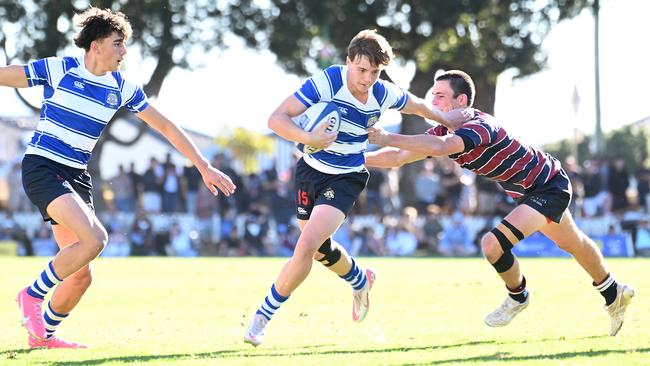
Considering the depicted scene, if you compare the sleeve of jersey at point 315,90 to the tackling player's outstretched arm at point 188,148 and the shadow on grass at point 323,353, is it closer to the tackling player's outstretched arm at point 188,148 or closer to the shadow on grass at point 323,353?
the tackling player's outstretched arm at point 188,148

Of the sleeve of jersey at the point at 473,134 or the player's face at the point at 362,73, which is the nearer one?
the player's face at the point at 362,73

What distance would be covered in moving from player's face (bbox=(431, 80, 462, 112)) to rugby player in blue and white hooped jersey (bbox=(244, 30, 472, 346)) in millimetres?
236

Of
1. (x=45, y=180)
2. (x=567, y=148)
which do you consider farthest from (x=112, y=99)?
(x=567, y=148)

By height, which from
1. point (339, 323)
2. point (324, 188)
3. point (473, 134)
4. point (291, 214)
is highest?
point (473, 134)

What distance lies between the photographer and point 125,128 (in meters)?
53.8

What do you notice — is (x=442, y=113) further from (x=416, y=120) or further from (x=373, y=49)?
(x=416, y=120)

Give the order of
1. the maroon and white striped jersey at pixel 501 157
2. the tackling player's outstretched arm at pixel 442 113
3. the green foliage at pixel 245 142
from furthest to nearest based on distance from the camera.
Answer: the green foliage at pixel 245 142 → the tackling player's outstretched arm at pixel 442 113 → the maroon and white striped jersey at pixel 501 157

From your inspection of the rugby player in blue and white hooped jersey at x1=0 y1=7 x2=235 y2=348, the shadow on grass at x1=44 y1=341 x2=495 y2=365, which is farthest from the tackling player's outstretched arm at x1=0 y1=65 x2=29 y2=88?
the shadow on grass at x1=44 y1=341 x2=495 y2=365

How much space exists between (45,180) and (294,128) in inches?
69.9

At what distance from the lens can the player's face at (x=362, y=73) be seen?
26.1ft

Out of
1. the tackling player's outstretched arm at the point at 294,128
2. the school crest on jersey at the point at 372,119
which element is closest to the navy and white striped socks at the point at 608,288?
the school crest on jersey at the point at 372,119

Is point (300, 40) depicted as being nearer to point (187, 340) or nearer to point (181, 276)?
point (181, 276)

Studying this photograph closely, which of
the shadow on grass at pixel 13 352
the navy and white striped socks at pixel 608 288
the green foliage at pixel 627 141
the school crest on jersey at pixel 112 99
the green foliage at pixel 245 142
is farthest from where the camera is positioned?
the green foliage at pixel 245 142

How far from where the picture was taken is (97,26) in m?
7.90
